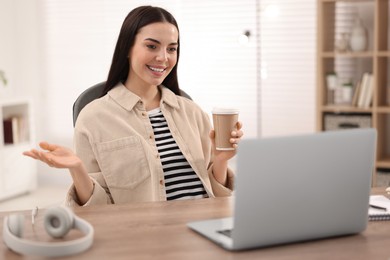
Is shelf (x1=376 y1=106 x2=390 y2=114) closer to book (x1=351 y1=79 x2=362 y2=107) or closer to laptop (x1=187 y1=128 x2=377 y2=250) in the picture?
book (x1=351 y1=79 x2=362 y2=107)

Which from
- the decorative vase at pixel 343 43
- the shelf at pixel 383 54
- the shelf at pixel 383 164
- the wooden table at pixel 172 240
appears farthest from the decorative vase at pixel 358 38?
the wooden table at pixel 172 240

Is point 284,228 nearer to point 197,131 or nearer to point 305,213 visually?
point 305,213

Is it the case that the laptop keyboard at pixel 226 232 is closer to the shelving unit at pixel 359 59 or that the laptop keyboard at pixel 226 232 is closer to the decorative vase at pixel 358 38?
the shelving unit at pixel 359 59

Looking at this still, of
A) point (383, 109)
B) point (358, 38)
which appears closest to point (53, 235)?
point (383, 109)

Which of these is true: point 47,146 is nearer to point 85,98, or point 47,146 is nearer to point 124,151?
point 124,151

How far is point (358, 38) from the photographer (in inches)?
176

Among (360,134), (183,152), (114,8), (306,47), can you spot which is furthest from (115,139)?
(114,8)

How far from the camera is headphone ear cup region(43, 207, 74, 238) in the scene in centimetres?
157

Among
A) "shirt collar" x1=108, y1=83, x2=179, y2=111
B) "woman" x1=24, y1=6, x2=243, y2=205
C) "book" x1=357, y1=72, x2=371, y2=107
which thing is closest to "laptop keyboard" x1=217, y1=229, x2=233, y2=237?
"woman" x1=24, y1=6, x2=243, y2=205

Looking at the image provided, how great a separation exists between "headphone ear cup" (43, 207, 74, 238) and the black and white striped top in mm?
794

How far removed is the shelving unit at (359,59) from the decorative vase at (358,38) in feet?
0.14

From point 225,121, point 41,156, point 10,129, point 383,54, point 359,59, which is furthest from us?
point 10,129

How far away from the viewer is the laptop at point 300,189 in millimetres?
1440

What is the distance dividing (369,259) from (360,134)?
0.28m
